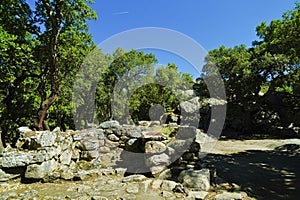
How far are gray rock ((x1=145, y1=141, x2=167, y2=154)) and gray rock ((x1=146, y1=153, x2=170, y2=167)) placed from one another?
28cm

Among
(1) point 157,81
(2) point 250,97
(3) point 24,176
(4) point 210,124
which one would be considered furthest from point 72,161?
(1) point 157,81

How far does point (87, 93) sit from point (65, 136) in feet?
39.6

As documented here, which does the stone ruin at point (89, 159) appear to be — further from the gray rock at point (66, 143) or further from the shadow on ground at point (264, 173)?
the shadow on ground at point (264, 173)

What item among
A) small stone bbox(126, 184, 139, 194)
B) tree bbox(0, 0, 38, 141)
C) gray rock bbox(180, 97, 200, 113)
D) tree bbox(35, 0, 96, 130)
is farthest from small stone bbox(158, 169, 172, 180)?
gray rock bbox(180, 97, 200, 113)

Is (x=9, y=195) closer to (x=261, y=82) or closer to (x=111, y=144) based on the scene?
(x=111, y=144)

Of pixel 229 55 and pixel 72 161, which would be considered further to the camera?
pixel 229 55

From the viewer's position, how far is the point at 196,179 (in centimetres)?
411

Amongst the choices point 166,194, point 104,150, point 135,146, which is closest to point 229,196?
point 166,194

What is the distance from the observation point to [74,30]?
8.55 meters

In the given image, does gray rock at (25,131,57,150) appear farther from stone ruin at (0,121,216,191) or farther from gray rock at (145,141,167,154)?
gray rock at (145,141,167,154)

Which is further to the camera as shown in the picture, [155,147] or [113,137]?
[113,137]

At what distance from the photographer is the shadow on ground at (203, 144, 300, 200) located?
12.7 feet

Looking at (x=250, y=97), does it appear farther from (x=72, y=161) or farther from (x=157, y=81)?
(x=72, y=161)

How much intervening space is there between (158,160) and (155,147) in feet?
1.82
